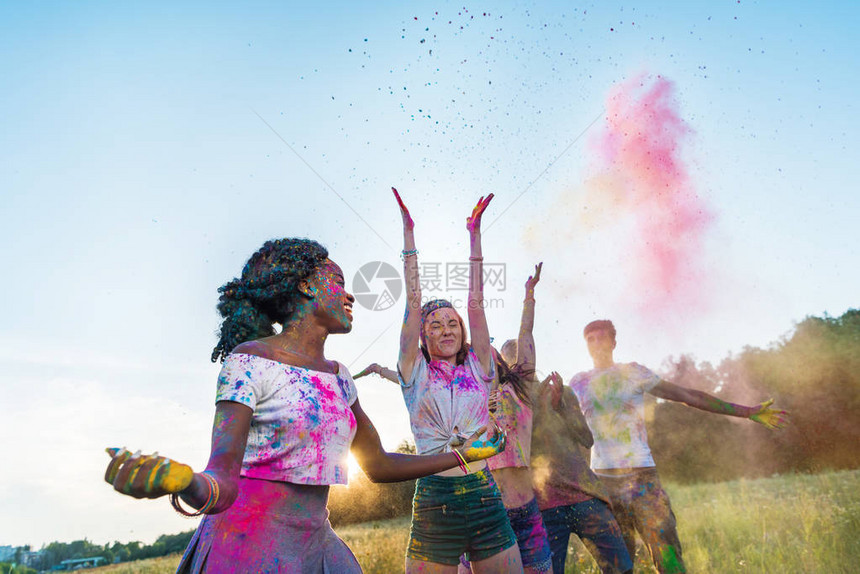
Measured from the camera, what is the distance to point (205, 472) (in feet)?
6.51

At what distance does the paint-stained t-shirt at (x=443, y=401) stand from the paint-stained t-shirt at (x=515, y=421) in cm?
73

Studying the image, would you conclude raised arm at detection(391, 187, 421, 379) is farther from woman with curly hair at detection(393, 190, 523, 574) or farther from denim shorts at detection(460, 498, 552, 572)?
denim shorts at detection(460, 498, 552, 572)

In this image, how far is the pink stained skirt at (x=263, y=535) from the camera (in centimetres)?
214

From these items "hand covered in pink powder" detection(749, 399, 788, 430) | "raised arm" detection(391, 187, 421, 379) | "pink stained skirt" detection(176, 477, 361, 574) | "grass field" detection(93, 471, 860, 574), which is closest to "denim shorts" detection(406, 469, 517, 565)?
"raised arm" detection(391, 187, 421, 379)

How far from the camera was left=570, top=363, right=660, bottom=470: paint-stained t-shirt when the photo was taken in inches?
228

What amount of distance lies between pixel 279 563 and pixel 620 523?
14.6 ft

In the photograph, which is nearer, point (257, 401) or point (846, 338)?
point (257, 401)

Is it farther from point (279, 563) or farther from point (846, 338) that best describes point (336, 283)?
point (846, 338)

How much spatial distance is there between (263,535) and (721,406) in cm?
511

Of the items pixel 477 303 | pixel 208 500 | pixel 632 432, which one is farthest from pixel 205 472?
pixel 632 432

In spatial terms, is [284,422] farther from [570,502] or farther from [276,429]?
[570,502]

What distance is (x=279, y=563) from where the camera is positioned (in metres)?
2.17

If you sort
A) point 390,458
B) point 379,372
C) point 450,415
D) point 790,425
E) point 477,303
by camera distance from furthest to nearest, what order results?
point 790,425 < point 379,372 < point 477,303 < point 450,415 < point 390,458

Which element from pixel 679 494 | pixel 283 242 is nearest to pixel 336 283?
pixel 283 242
